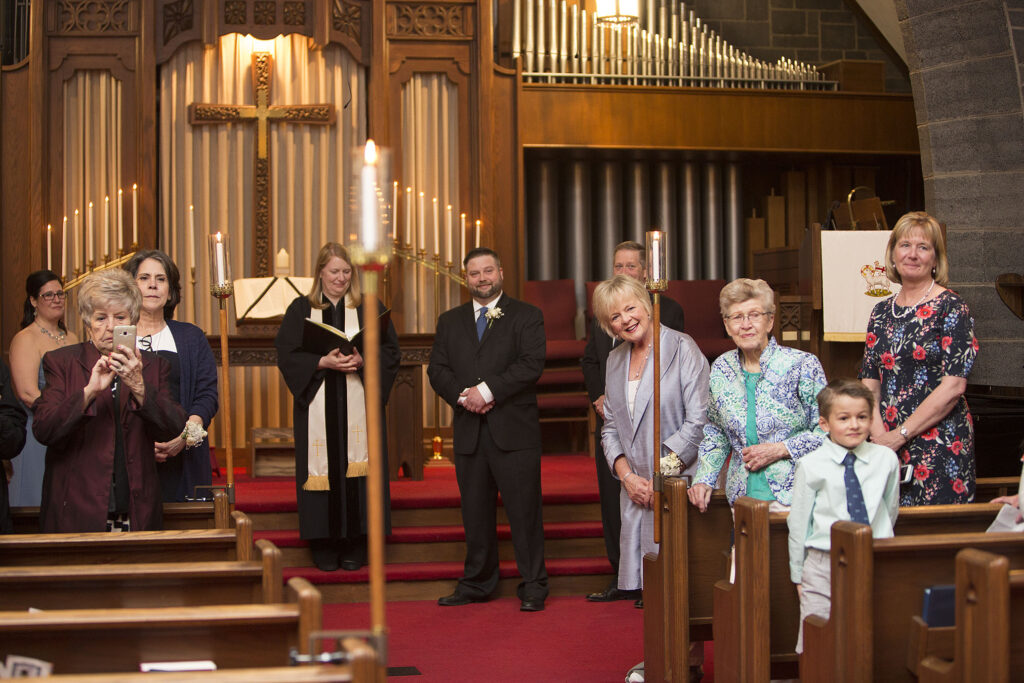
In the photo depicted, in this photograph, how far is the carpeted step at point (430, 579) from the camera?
520 centimetres

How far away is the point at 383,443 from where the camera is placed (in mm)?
4996

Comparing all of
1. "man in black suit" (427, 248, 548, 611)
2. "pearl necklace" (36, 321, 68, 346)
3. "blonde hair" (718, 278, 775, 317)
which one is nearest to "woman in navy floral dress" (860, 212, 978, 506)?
"blonde hair" (718, 278, 775, 317)

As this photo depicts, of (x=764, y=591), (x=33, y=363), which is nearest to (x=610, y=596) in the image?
(x=764, y=591)

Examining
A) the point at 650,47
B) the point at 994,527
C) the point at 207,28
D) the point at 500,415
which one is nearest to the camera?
the point at 994,527

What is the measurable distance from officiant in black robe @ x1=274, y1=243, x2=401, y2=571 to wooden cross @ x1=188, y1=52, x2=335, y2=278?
2835 mm

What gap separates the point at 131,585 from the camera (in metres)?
2.57

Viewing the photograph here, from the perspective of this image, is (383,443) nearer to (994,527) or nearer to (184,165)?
(994,527)

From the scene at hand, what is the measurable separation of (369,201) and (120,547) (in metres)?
1.67

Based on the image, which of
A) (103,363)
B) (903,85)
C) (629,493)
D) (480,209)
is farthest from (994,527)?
(903,85)

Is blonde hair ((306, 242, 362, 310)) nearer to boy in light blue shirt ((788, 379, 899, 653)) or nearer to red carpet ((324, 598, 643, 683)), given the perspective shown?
red carpet ((324, 598, 643, 683))

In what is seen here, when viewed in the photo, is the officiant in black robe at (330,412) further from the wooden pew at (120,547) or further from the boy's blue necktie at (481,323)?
the wooden pew at (120,547)

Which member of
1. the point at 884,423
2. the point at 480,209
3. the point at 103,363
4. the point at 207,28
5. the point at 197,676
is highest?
the point at 207,28

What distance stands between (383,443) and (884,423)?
7.24 ft

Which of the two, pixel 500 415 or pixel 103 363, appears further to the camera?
pixel 500 415
